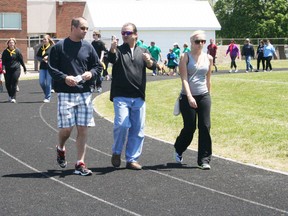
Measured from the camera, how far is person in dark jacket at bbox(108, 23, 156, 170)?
30.9ft

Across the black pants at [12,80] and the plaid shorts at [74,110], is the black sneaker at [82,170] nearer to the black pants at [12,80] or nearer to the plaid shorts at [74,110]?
the plaid shorts at [74,110]

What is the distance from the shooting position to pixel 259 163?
10.1 m

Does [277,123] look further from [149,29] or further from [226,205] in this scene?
[149,29]

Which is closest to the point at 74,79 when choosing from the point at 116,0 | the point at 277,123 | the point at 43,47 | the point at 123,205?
the point at 123,205

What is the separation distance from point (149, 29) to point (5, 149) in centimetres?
4065

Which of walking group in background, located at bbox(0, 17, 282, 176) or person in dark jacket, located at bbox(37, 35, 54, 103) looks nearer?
walking group in background, located at bbox(0, 17, 282, 176)

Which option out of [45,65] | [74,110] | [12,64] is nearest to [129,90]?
[74,110]

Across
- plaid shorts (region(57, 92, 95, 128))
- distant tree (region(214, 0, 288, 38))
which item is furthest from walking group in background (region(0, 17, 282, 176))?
distant tree (region(214, 0, 288, 38))

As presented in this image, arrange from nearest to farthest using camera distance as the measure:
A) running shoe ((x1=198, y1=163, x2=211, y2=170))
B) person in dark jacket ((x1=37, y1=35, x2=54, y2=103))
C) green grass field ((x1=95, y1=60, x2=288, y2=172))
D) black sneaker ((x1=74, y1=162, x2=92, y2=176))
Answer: black sneaker ((x1=74, y1=162, x2=92, y2=176))
running shoe ((x1=198, y1=163, x2=211, y2=170))
green grass field ((x1=95, y1=60, x2=288, y2=172))
person in dark jacket ((x1=37, y1=35, x2=54, y2=103))

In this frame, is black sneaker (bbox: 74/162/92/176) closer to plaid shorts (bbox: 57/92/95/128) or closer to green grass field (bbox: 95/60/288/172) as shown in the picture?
plaid shorts (bbox: 57/92/95/128)

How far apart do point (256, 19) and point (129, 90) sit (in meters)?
63.4

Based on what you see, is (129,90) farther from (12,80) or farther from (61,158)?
(12,80)

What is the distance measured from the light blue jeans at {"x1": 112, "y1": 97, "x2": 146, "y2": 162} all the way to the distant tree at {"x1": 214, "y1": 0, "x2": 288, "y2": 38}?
199 feet

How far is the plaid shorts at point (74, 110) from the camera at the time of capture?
8.97 meters
